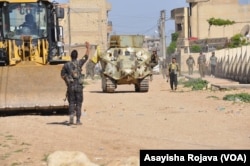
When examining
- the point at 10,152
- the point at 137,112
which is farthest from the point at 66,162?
the point at 137,112

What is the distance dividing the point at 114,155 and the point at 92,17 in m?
82.6

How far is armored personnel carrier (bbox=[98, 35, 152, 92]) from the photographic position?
100 feet

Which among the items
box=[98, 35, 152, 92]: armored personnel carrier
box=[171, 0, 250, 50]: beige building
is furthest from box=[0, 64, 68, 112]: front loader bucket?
box=[171, 0, 250, 50]: beige building

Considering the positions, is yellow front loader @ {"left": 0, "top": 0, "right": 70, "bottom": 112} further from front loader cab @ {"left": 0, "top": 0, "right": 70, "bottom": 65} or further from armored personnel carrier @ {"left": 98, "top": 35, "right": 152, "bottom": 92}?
armored personnel carrier @ {"left": 98, "top": 35, "right": 152, "bottom": 92}

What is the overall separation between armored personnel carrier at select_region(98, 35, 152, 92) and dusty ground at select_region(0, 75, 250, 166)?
7667 millimetres

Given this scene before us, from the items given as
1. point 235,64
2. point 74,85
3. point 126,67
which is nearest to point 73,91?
point 74,85

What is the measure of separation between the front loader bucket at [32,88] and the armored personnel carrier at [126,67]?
1149cm

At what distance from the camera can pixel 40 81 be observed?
19125 mm

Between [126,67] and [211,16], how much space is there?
64.1 meters

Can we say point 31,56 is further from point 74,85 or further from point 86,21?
point 86,21

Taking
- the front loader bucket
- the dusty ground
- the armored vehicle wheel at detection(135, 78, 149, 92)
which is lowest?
the armored vehicle wheel at detection(135, 78, 149, 92)

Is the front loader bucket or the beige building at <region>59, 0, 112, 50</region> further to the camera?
the beige building at <region>59, 0, 112, 50</region>

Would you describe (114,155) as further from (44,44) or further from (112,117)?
(44,44)

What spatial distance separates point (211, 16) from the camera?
93250mm
